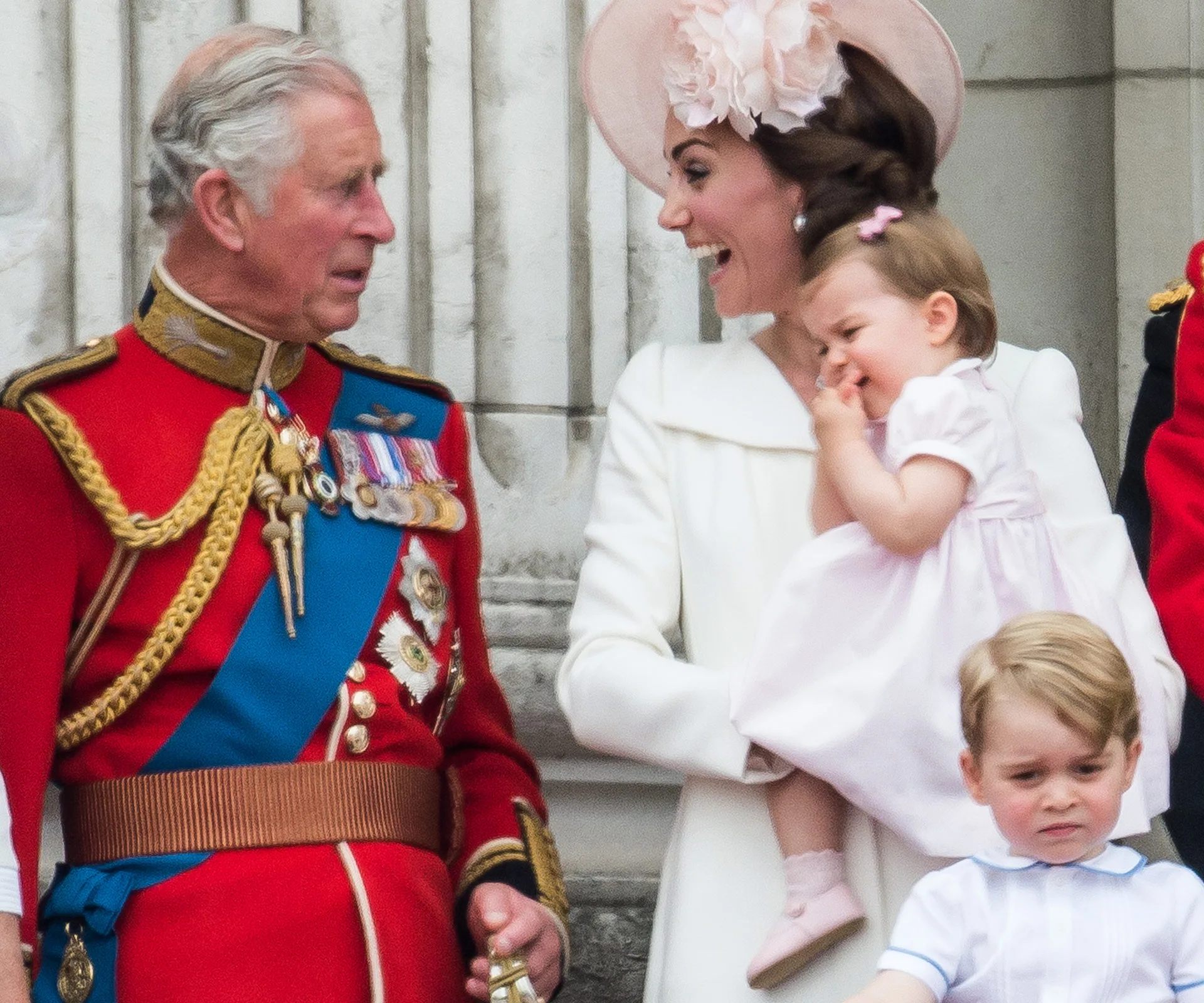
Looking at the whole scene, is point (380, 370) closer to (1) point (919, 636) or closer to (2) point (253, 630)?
(2) point (253, 630)

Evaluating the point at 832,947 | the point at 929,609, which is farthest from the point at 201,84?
the point at 832,947

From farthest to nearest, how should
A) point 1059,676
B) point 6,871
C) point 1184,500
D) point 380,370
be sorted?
point 380,370, point 1184,500, point 6,871, point 1059,676

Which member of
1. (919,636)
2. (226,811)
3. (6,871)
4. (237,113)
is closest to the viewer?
(6,871)

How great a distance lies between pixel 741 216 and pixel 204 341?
69 centimetres

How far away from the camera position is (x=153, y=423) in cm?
292

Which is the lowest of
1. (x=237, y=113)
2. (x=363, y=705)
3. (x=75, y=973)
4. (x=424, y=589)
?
(x=75, y=973)

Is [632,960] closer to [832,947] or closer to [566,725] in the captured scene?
[566,725]

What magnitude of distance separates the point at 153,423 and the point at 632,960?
1.38 meters

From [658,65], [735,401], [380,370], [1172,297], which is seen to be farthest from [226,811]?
[1172,297]

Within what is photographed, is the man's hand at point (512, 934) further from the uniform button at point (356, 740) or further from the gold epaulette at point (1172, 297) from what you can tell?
the gold epaulette at point (1172, 297)

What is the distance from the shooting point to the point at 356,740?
113 inches

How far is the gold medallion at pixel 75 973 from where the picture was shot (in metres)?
2.76

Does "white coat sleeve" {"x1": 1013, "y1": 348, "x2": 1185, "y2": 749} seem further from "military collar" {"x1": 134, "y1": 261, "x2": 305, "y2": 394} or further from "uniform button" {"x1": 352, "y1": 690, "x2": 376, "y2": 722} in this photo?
"military collar" {"x1": 134, "y1": 261, "x2": 305, "y2": 394}

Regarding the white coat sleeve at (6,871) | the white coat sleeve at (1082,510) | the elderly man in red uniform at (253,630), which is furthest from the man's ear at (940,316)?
the white coat sleeve at (6,871)
